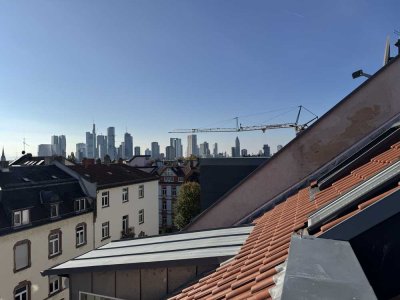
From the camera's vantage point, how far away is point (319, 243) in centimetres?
244

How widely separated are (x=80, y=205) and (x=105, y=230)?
12.2 feet

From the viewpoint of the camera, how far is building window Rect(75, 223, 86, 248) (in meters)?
→ 22.9

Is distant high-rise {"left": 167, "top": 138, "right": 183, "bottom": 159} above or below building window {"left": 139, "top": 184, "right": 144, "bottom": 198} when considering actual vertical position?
above

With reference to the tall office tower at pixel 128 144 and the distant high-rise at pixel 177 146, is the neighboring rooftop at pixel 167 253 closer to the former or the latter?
the tall office tower at pixel 128 144

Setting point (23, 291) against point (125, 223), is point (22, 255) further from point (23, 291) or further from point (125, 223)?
point (125, 223)

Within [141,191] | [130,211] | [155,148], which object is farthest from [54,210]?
[155,148]

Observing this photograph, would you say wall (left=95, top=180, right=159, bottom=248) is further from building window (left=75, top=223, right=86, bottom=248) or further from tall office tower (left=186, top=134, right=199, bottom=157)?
tall office tower (left=186, top=134, right=199, bottom=157)

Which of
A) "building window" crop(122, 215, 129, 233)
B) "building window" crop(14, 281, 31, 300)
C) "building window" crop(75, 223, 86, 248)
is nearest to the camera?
"building window" crop(14, 281, 31, 300)

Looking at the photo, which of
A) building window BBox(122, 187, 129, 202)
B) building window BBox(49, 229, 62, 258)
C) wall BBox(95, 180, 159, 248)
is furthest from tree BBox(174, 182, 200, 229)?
building window BBox(49, 229, 62, 258)

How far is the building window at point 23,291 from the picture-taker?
17609 millimetres

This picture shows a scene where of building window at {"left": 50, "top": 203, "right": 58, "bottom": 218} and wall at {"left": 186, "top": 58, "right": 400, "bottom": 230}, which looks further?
building window at {"left": 50, "top": 203, "right": 58, "bottom": 218}

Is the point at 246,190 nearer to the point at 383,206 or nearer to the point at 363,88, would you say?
the point at 363,88

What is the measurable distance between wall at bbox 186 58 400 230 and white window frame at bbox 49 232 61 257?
52.2 feet

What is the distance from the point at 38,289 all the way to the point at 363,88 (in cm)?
2132
